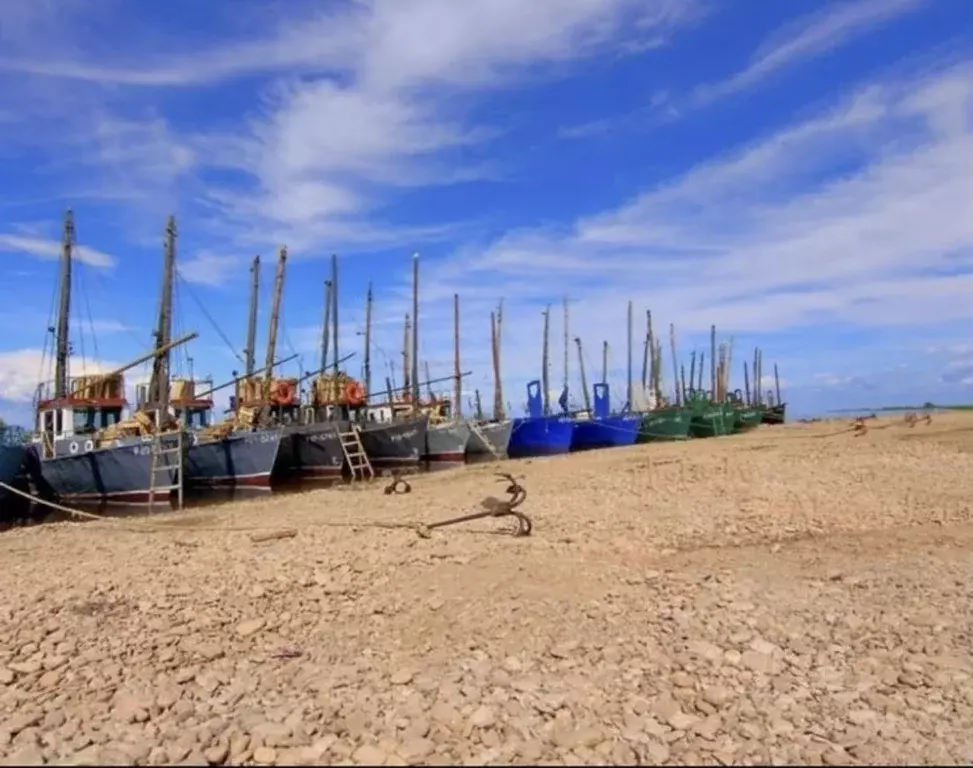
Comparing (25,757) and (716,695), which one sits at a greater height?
(716,695)

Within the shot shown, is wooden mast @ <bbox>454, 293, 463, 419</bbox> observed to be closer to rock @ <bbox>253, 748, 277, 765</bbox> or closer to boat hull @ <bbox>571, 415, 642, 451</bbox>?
boat hull @ <bbox>571, 415, 642, 451</bbox>

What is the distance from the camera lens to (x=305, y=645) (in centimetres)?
701

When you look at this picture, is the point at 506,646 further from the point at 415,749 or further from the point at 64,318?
the point at 64,318

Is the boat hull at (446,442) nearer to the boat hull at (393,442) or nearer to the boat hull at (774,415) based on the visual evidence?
the boat hull at (393,442)

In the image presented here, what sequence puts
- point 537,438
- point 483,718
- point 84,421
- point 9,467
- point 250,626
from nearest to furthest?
point 483,718 → point 250,626 → point 9,467 → point 84,421 → point 537,438

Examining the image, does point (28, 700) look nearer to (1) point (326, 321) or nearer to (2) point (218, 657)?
(2) point (218, 657)

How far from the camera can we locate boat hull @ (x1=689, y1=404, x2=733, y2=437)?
6016cm

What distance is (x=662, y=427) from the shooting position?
57281mm

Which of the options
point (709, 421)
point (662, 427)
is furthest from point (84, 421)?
point (709, 421)

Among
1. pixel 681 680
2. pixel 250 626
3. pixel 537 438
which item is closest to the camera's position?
pixel 681 680

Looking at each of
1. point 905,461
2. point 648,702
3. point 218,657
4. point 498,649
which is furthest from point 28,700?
point 905,461

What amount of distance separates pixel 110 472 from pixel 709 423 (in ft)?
144

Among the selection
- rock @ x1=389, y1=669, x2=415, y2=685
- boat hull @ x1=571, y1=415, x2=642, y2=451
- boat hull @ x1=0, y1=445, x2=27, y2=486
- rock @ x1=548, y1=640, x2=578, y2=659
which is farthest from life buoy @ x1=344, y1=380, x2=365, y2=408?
rock @ x1=389, y1=669, x2=415, y2=685

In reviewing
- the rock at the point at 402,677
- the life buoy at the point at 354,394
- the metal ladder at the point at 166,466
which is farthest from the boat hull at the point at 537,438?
the rock at the point at 402,677
